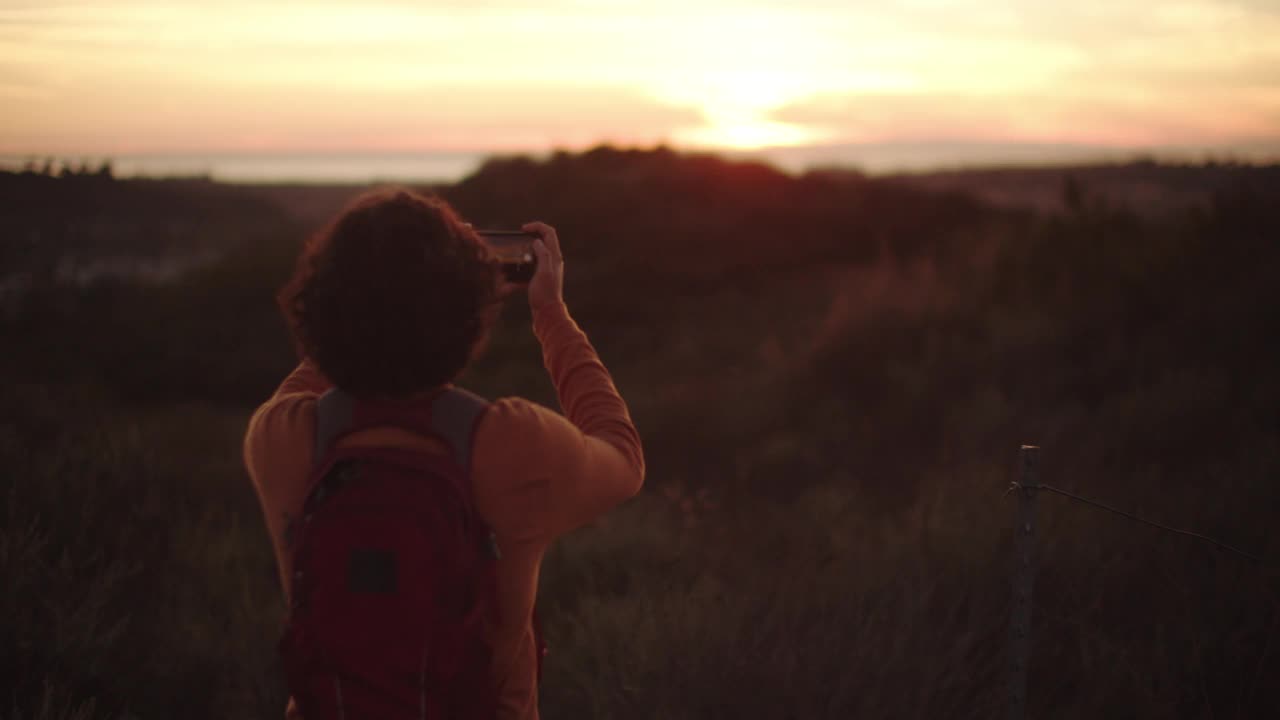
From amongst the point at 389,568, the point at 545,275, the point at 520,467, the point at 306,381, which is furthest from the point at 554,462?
the point at 306,381

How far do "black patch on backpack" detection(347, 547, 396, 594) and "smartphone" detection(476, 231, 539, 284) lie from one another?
1.78 ft

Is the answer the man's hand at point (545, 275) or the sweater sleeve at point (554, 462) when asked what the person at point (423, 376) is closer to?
the sweater sleeve at point (554, 462)

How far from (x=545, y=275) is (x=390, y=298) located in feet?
1.33

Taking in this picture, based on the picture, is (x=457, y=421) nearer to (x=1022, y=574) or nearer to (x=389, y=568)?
(x=389, y=568)

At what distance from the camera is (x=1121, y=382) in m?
8.37

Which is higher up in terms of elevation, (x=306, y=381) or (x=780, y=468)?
(x=306, y=381)

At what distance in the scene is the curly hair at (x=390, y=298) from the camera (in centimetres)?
130

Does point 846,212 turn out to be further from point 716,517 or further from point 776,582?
point 776,582

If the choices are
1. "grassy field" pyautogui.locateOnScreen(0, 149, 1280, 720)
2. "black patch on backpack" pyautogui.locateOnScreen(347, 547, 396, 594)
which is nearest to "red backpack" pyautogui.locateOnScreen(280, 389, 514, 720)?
"black patch on backpack" pyautogui.locateOnScreen(347, 547, 396, 594)

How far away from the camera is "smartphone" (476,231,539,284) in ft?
5.42

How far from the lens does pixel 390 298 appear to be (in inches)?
51.2

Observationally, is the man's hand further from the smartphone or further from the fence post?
the fence post

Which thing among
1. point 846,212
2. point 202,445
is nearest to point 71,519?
point 202,445

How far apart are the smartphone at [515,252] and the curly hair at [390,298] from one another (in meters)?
0.26
